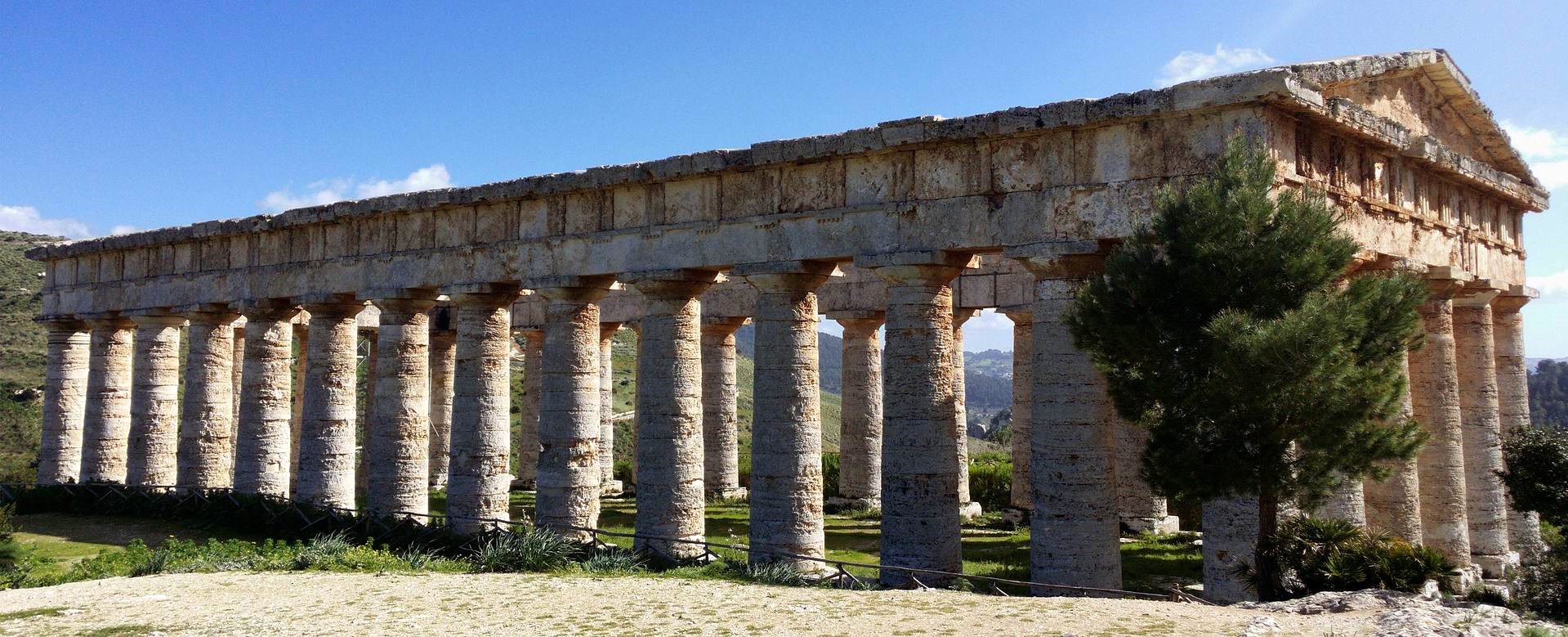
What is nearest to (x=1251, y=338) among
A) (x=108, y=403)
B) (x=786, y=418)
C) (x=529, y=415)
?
(x=786, y=418)

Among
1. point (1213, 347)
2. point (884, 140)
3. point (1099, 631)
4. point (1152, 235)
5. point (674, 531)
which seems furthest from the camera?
point (674, 531)

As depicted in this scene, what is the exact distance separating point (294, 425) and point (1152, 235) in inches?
1059

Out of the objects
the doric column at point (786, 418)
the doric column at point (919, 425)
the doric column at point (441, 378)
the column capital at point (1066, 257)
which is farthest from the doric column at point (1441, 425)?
the doric column at point (441, 378)

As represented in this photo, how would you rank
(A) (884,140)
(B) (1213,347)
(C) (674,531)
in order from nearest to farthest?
(B) (1213,347) → (A) (884,140) → (C) (674,531)

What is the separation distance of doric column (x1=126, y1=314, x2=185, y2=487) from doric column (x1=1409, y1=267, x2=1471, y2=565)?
25.5m

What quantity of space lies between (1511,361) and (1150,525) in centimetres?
737

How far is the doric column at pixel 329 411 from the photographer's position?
901 inches

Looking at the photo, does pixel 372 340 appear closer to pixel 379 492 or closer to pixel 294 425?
pixel 294 425

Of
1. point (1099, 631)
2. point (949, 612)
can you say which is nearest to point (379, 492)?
point (949, 612)

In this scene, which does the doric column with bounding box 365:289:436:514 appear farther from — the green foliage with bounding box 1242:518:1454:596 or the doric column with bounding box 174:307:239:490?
the green foliage with bounding box 1242:518:1454:596

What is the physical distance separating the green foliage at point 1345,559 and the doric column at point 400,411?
49.9ft

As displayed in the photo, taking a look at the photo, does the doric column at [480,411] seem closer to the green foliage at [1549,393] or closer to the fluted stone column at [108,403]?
the fluted stone column at [108,403]

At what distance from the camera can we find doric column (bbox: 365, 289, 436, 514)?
2206 centimetres

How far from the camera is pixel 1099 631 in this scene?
11242 millimetres
